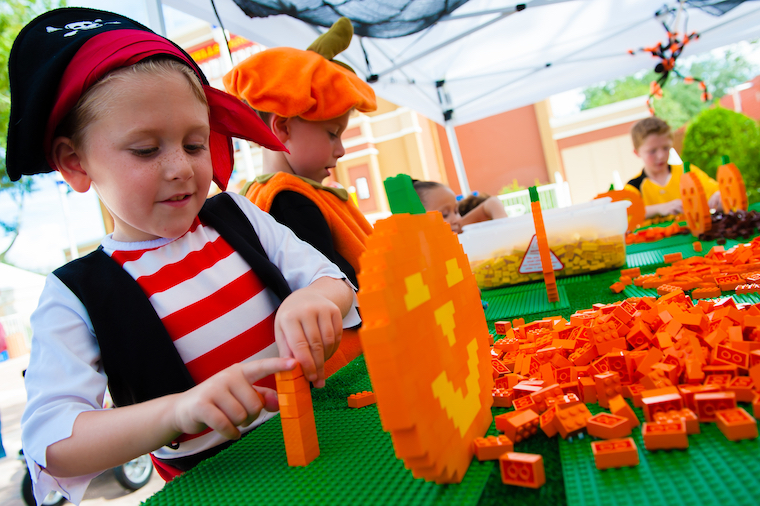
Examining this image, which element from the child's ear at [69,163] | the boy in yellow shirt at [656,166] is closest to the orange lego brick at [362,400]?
the child's ear at [69,163]

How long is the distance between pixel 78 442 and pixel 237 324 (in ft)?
0.88

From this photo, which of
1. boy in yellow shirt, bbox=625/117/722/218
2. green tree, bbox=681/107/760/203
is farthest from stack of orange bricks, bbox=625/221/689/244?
green tree, bbox=681/107/760/203

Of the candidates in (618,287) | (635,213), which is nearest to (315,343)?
(618,287)

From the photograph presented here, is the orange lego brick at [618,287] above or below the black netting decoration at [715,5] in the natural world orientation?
below

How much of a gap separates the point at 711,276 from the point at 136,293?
1020 mm

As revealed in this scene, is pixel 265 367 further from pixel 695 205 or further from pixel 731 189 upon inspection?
pixel 731 189

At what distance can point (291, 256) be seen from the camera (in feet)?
2.59

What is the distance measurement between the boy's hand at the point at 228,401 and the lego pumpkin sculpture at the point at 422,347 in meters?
0.15

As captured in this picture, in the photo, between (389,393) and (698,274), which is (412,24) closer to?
(698,274)

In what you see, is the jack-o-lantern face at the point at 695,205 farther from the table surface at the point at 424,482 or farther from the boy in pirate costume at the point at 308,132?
the table surface at the point at 424,482

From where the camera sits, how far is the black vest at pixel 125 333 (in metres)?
0.57

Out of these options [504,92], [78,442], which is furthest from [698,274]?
[504,92]

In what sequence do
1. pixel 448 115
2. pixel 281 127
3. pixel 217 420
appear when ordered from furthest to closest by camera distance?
1. pixel 448 115
2. pixel 281 127
3. pixel 217 420

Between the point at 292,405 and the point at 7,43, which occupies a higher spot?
the point at 7,43
